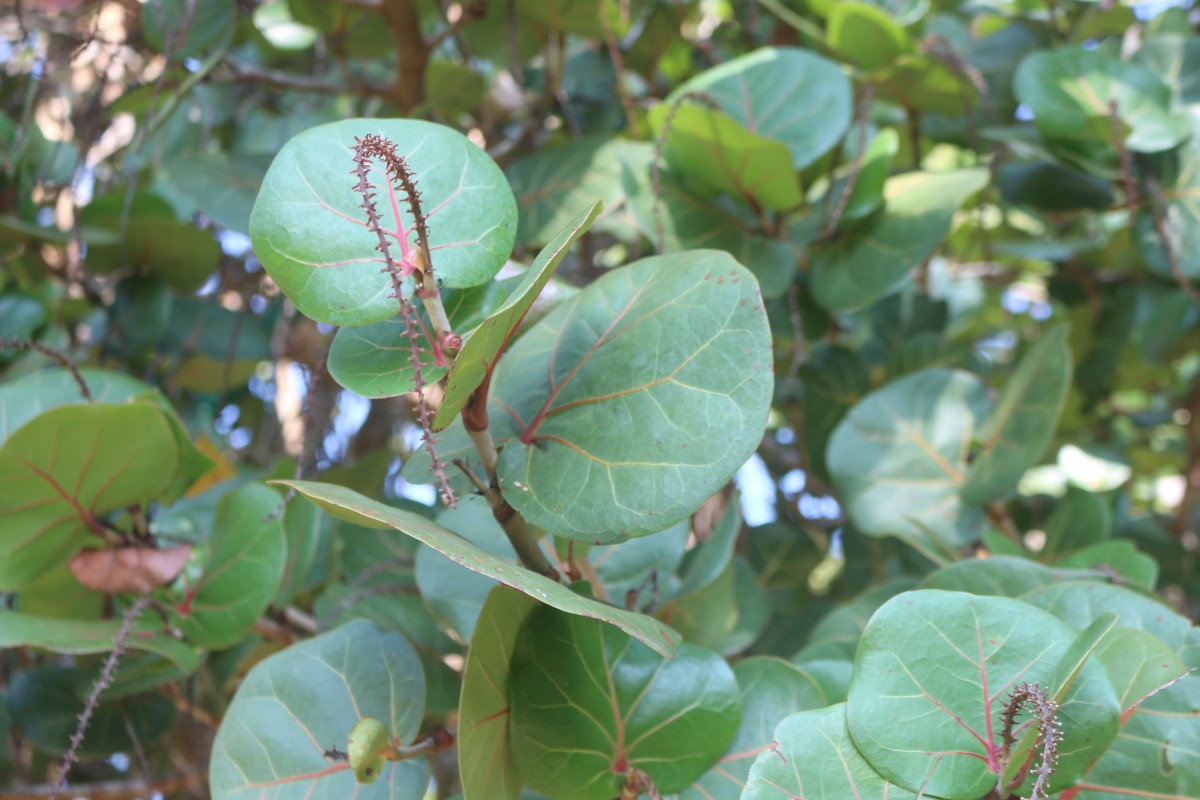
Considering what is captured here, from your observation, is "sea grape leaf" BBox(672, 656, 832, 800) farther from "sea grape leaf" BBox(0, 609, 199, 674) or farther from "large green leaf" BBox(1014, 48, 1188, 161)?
"large green leaf" BBox(1014, 48, 1188, 161)

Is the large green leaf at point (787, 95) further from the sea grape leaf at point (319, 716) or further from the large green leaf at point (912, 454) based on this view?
the sea grape leaf at point (319, 716)

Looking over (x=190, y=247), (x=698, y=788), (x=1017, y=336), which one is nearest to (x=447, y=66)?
(x=190, y=247)

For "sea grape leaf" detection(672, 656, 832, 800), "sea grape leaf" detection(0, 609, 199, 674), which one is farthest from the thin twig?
"sea grape leaf" detection(672, 656, 832, 800)

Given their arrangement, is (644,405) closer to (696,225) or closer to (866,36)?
(696,225)

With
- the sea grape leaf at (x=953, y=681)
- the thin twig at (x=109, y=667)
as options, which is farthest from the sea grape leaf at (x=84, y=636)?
the sea grape leaf at (x=953, y=681)

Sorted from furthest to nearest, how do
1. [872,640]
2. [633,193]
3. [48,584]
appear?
[633,193] → [48,584] → [872,640]

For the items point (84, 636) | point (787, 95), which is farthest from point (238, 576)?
point (787, 95)

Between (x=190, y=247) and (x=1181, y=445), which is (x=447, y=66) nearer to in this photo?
(x=190, y=247)
